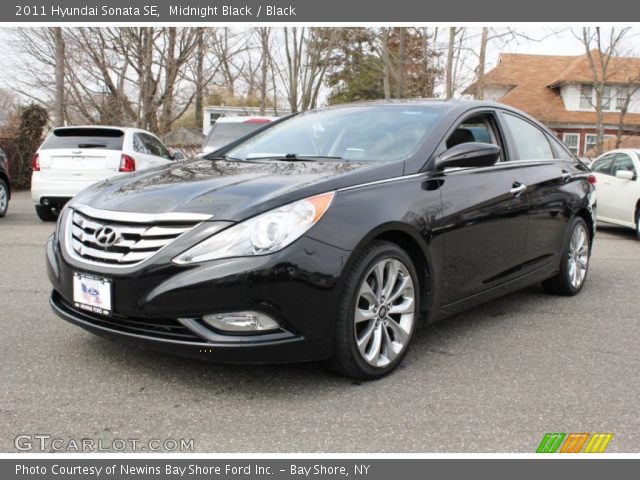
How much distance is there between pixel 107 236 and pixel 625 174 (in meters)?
8.83

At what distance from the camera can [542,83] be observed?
37656 mm

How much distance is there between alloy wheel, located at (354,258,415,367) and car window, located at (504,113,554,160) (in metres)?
1.78

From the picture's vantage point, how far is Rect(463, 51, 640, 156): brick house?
3400 centimetres

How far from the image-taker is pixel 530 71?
128 ft

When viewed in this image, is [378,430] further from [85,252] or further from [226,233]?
[85,252]

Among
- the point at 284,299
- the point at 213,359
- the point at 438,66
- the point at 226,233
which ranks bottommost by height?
the point at 213,359

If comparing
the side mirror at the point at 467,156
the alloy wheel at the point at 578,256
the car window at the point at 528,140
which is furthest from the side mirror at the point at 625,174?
the side mirror at the point at 467,156

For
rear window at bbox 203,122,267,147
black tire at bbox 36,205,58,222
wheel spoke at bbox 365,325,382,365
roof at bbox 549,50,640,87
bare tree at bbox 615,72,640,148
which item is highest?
roof at bbox 549,50,640,87

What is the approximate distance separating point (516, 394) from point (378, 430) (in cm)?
88

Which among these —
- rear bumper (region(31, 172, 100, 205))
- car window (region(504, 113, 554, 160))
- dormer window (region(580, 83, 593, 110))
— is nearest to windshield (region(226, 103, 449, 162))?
car window (region(504, 113, 554, 160))

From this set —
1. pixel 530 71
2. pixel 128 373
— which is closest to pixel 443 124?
pixel 128 373

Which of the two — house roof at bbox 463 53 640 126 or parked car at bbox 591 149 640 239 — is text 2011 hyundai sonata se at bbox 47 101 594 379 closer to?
parked car at bbox 591 149 640 239

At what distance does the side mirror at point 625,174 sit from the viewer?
9.82 metres

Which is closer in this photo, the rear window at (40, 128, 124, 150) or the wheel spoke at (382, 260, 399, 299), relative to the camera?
the wheel spoke at (382, 260, 399, 299)
